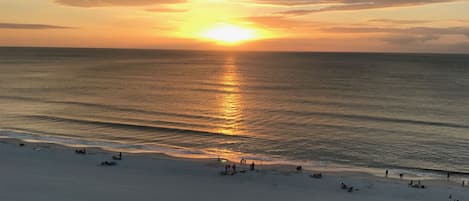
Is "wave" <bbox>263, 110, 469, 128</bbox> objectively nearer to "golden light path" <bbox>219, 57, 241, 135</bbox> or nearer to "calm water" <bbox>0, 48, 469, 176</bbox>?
"calm water" <bbox>0, 48, 469, 176</bbox>

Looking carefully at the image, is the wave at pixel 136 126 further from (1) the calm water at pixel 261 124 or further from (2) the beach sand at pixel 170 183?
(2) the beach sand at pixel 170 183

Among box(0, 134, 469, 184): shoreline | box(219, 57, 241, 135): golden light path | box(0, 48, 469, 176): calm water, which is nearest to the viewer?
box(0, 134, 469, 184): shoreline

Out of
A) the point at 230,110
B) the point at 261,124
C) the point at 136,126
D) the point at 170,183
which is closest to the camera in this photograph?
the point at 170,183

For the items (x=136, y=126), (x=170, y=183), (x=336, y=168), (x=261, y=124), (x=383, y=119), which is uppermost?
(x=383, y=119)

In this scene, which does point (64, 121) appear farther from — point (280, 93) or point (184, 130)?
point (280, 93)

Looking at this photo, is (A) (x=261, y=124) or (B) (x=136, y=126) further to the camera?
(A) (x=261, y=124)

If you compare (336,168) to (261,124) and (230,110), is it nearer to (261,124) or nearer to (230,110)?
(261,124)

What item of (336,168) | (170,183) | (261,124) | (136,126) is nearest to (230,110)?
(261,124)

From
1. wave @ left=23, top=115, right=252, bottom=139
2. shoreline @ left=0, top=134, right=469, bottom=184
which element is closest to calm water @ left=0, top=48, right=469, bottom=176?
wave @ left=23, top=115, right=252, bottom=139

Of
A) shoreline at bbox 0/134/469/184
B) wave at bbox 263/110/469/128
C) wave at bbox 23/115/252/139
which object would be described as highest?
wave at bbox 263/110/469/128
